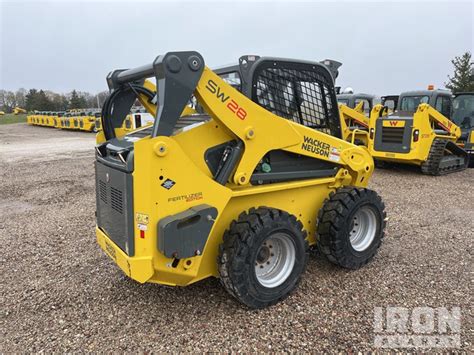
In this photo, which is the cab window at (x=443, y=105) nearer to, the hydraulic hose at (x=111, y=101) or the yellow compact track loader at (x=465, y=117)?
the yellow compact track loader at (x=465, y=117)

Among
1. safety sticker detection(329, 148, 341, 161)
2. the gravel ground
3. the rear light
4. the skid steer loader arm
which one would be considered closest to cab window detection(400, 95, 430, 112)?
the rear light

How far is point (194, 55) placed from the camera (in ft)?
9.43

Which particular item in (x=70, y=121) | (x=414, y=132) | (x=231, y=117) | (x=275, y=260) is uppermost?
(x=231, y=117)

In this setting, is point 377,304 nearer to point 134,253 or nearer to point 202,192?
point 202,192

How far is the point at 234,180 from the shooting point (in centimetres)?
329

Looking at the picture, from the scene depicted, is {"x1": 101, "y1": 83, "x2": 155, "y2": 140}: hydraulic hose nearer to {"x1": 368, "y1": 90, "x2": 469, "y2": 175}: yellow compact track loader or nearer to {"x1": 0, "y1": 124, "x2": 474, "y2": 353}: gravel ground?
{"x1": 0, "y1": 124, "x2": 474, "y2": 353}: gravel ground

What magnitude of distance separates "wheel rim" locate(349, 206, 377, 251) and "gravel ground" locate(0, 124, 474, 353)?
0.93ft

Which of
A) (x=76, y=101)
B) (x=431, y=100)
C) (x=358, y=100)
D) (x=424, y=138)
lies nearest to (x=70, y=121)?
(x=358, y=100)

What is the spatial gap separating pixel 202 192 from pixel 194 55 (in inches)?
42.6

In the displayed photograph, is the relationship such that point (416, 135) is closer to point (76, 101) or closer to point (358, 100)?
point (358, 100)

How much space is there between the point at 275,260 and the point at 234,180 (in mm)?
905

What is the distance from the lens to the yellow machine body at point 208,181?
2834 millimetres

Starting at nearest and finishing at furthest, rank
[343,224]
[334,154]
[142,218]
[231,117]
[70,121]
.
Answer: [142,218], [231,117], [343,224], [334,154], [70,121]

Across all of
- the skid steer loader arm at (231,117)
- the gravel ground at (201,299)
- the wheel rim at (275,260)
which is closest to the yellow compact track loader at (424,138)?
the gravel ground at (201,299)
